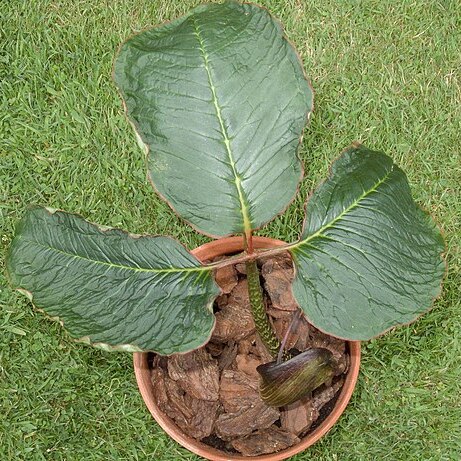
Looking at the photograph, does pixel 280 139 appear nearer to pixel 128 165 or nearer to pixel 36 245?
pixel 36 245

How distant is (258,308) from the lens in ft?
4.23

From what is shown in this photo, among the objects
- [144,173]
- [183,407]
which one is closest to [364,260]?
[183,407]

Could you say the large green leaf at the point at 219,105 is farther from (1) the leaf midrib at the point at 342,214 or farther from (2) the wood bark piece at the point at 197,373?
(2) the wood bark piece at the point at 197,373

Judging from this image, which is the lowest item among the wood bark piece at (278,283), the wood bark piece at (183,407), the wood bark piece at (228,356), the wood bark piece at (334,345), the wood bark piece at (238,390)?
the wood bark piece at (183,407)

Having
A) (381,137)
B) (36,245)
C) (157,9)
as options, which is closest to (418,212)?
(36,245)

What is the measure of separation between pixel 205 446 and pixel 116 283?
1.98 ft

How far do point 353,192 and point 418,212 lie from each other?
0.37ft

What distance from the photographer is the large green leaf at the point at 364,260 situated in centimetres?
114

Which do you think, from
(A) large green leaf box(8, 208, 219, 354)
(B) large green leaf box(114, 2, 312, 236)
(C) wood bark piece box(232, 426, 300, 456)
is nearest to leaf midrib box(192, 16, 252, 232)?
(B) large green leaf box(114, 2, 312, 236)

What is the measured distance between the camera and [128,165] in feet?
6.58

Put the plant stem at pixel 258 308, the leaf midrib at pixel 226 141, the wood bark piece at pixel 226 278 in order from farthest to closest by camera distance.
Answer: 1. the wood bark piece at pixel 226 278
2. the plant stem at pixel 258 308
3. the leaf midrib at pixel 226 141

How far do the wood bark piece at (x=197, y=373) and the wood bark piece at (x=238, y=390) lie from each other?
0.02 meters

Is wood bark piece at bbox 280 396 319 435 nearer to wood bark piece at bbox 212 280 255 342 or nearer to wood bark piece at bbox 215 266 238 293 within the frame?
wood bark piece at bbox 212 280 255 342

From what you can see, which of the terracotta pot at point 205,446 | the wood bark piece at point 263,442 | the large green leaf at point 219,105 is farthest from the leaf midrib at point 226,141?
the wood bark piece at point 263,442
